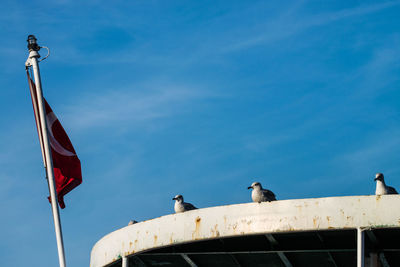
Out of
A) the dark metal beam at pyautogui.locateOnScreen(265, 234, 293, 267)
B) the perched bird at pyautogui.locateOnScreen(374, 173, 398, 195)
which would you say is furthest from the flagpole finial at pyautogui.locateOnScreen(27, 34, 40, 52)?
the perched bird at pyautogui.locateOnScreen(374, 173, 398, 195)

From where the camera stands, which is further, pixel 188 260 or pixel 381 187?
pixel 188 260

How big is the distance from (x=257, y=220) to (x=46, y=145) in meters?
6.37

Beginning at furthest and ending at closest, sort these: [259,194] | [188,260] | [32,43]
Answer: [32,43] → [188,260] → [259,194]

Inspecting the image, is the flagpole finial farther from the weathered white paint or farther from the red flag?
the weathered white paint

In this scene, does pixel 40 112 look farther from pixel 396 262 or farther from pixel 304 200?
pixel 396 262

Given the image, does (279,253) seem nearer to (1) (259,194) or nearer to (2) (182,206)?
(1) (259,194)

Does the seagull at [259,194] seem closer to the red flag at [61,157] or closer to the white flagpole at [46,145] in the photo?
the white flagpole at [46,145]

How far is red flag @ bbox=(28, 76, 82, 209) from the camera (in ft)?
79.2

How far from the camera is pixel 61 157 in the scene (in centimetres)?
2422

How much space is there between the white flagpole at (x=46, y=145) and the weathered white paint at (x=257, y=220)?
125cm

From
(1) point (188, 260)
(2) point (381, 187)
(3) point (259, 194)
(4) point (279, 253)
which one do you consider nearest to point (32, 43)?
(1) point (188, 260)

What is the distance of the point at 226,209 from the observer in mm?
20188

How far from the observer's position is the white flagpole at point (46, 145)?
22.5m

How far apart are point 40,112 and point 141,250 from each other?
474 cm
